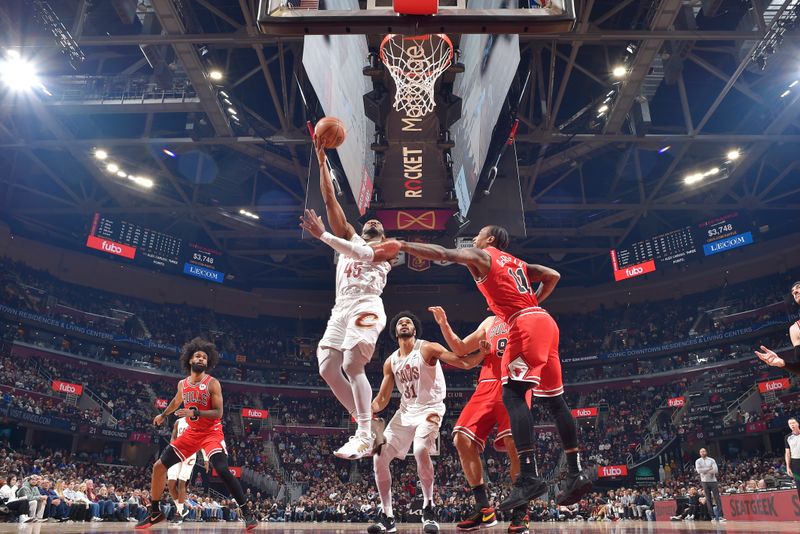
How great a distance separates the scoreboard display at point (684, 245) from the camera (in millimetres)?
22156

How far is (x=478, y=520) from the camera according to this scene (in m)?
5.23

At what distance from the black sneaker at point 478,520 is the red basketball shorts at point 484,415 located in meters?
0.56

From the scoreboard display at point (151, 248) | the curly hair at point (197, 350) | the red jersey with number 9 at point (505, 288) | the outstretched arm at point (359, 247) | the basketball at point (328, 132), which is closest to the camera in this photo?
the outstretched arm at point (359, 247)

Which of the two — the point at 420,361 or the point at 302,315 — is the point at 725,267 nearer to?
the point at 302,315

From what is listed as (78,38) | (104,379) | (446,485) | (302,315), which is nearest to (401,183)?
(78,38)

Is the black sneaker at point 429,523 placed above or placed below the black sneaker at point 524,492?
below

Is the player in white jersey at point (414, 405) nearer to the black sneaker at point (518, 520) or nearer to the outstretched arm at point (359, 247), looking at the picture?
the black sneaker at point (518, 520)

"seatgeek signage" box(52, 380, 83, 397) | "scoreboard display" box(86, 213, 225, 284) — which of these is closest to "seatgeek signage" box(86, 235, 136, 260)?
"scoreboard display" box(86, 213, 225, 284)

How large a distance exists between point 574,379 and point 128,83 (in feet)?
83.6

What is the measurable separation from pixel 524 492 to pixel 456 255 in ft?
5.78

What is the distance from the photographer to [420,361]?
21.4ft

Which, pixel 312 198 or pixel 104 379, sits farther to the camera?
pixel 104 379

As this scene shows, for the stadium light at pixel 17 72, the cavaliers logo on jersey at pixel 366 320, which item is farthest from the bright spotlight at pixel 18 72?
the cavaliers logo on jersey at pixel 366 320

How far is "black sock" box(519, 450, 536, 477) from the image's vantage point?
4172 mm
